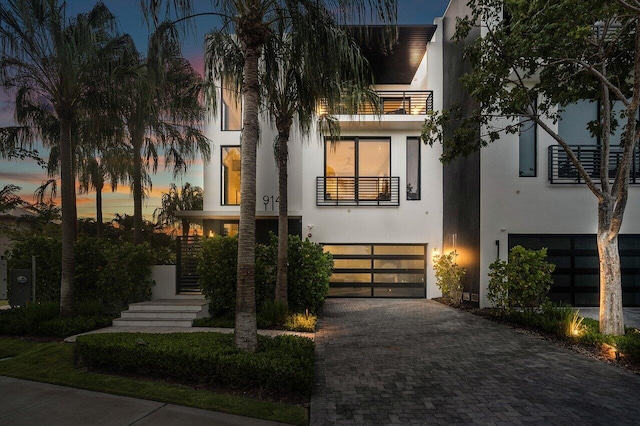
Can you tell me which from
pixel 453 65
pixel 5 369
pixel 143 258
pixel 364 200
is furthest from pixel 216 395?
pixel 453 65

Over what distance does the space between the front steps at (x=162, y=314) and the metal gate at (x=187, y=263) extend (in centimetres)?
93

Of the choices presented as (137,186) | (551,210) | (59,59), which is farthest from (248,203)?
(551,210)

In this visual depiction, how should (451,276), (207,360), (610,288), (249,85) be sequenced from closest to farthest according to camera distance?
(207,360) < (249,85) < (610,288) < (451,276)

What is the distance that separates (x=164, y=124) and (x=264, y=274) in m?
6.98

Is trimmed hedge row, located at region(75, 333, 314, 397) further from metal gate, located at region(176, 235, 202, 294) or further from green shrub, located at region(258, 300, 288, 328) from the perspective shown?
metal gate, located at region(176, 235, 202, 294)

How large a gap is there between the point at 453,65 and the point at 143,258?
12.3 metres

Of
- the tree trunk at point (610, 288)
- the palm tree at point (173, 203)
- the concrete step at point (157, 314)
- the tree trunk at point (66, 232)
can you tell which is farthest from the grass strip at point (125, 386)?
the palm tree at point (173, 203)

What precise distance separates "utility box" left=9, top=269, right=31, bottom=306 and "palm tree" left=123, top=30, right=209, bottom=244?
3418 mm

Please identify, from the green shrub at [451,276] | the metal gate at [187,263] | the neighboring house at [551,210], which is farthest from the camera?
the green shrub at [451,276]

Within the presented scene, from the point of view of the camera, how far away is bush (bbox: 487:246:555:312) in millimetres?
9273

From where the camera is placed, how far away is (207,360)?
522 centimetres

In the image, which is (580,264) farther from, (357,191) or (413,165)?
(357,191)

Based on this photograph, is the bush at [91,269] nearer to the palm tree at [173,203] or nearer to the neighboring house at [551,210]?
the neighboring house at [551,210]

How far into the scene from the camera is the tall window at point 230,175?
50.1ft
